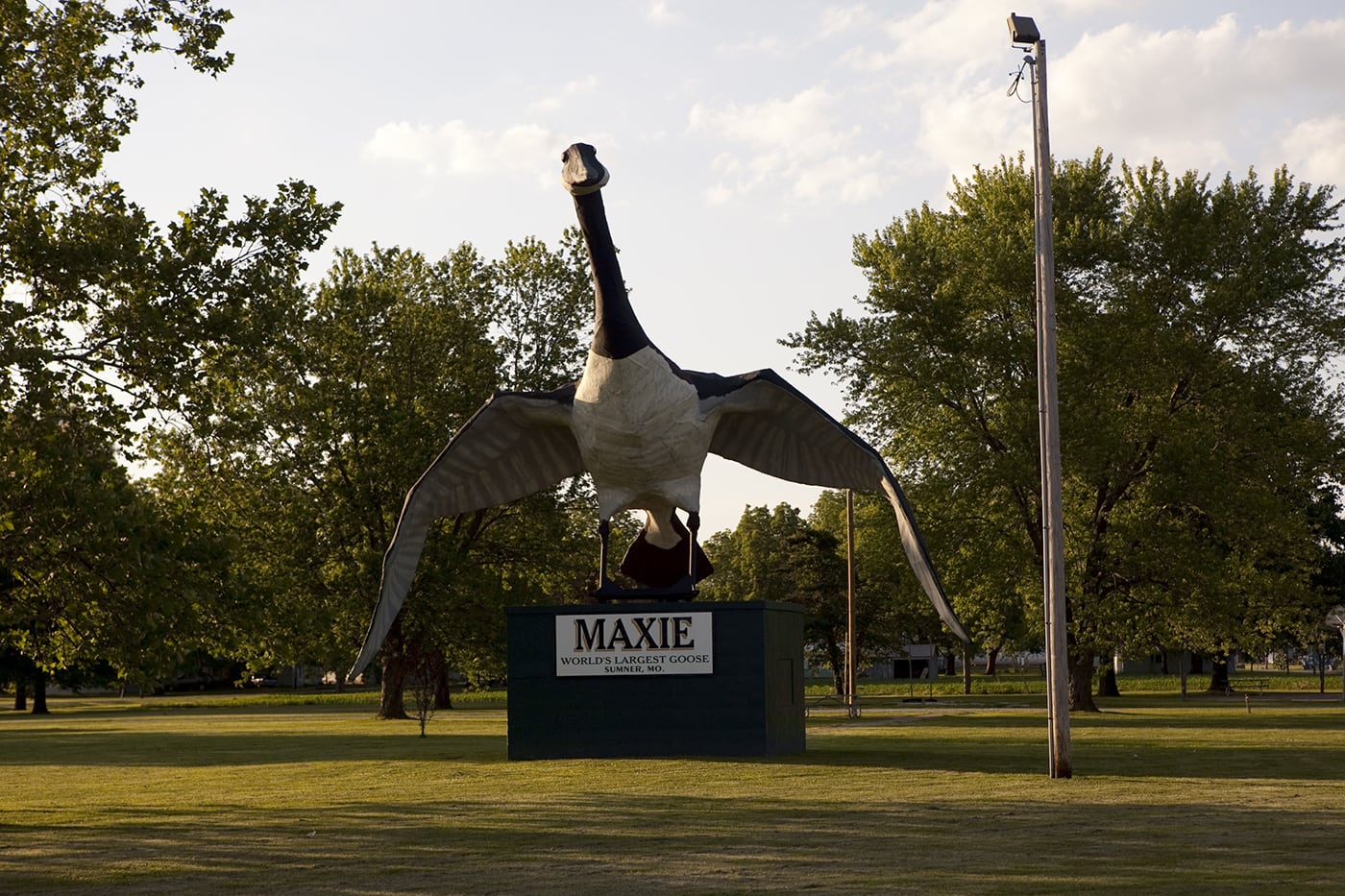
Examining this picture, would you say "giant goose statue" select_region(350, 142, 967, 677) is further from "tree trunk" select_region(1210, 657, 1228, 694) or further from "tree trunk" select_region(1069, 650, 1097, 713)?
"tree trunk" select_region(1210, 657, 1228, 694)

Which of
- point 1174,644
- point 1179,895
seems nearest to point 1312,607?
point 1174,644

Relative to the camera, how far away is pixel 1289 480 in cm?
3647

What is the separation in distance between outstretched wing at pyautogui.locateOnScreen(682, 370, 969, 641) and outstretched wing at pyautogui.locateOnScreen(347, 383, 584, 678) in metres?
1.81

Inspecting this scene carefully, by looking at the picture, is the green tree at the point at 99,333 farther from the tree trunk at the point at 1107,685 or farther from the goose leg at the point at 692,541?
the tree trunk at the point at 1107,685

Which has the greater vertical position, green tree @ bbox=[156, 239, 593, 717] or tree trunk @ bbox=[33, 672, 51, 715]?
green tree @ bbox=[156, 239, 593, 717]

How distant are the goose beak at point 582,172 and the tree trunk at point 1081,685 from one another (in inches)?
957

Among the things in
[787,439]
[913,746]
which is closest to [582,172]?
[787,439]

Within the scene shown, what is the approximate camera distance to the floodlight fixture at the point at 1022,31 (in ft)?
54.2

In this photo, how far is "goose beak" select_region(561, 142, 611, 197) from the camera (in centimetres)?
Answer: 1650

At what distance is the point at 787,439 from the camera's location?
61.0 ft

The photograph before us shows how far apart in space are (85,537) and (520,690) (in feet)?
18.6

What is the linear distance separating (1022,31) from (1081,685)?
25.0 m

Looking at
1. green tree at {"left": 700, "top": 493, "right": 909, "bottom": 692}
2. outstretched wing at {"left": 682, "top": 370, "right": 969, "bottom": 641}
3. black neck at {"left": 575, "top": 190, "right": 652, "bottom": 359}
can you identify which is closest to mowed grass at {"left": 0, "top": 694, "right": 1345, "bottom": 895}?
outstretched wing at {"left": 682, "top": 370, "right": 969, "bottom": 641}

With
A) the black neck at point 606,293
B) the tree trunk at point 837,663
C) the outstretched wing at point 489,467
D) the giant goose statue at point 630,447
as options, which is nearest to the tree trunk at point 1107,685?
the tree trunk at point 837,663
